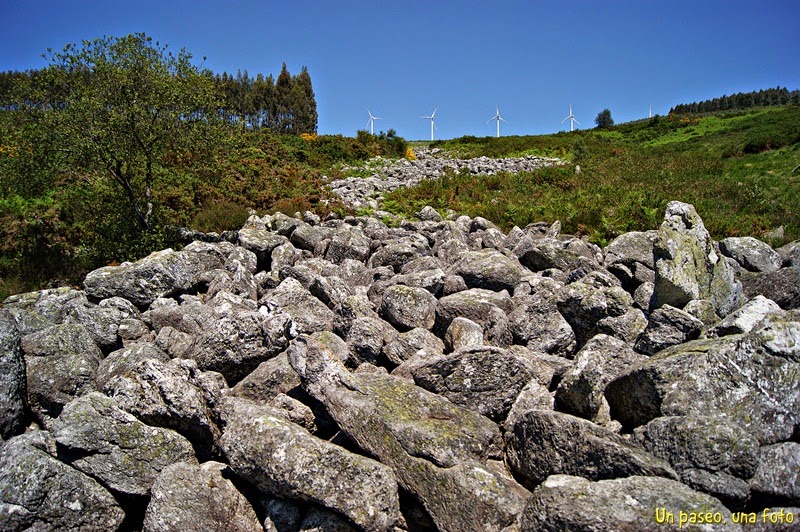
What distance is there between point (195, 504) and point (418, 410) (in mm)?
2926

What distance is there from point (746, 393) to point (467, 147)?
170 ft

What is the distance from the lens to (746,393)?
20.7 feet

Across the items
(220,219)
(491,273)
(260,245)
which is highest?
(220,219)

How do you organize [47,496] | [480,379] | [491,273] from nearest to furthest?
1. [47,496]
2. [480,379]
3. [491,273]

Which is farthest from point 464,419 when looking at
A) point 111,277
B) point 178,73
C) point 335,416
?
point 178,73

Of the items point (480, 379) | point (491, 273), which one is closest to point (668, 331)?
point (480, 379)

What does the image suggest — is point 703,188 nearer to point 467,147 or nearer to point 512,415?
point 512,415

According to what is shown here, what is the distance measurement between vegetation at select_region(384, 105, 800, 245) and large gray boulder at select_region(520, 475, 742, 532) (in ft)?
45.5

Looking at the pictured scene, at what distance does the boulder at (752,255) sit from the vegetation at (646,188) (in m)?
4.28

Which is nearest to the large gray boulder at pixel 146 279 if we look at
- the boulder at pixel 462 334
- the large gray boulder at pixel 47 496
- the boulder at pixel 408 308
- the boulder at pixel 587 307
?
the boulder at pixel 408 308

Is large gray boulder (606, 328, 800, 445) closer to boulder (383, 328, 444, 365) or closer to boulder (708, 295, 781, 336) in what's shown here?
boulder (708, 295, 781, 336)

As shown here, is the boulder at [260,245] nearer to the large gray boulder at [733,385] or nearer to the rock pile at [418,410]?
the rock pile at [418,410]

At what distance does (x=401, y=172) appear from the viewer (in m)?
37.1

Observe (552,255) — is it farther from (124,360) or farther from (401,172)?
(401,172)
